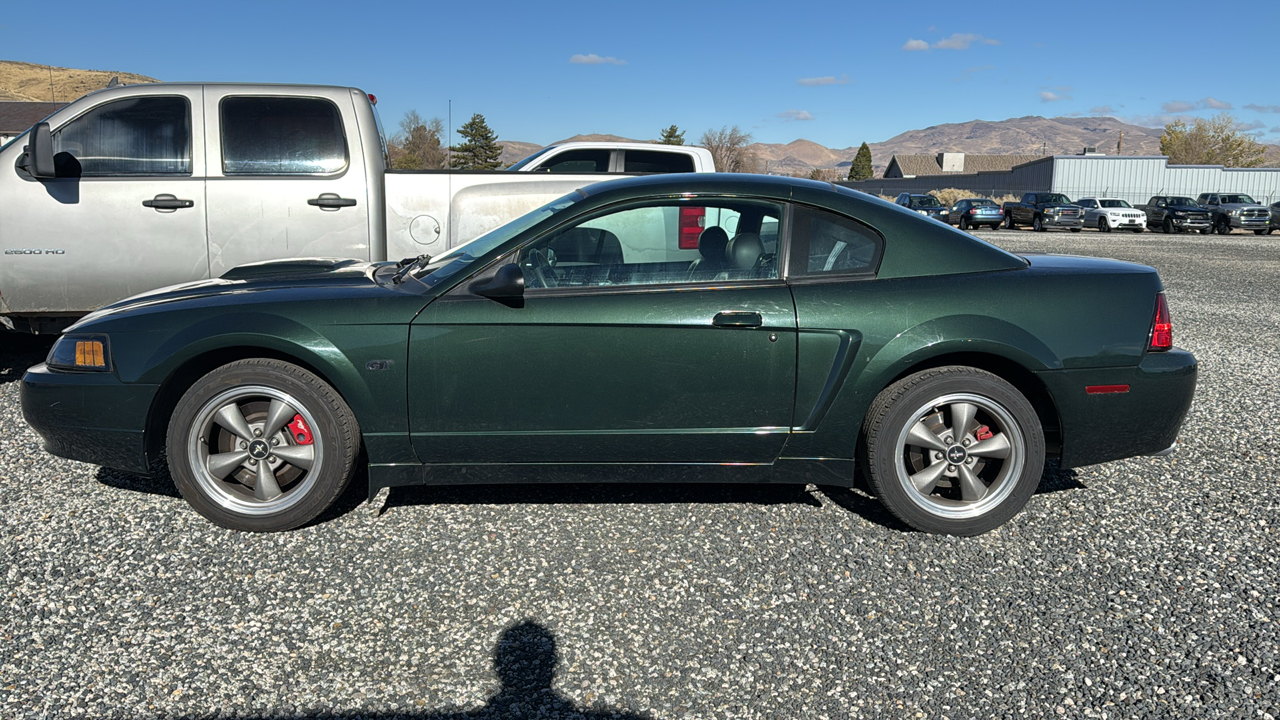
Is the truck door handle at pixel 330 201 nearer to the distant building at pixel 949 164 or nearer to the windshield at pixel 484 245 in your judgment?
the windshield at pixel 484 245

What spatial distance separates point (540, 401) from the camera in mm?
3705

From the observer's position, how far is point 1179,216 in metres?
37.8

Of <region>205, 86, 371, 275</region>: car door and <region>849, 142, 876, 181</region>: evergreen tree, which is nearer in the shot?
<region>205, 86, 371, 275</region>: car door

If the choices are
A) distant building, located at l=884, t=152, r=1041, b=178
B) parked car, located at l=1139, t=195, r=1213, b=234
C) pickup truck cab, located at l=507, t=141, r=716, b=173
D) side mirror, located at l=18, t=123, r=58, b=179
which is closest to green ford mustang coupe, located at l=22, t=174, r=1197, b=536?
side mirror, located at l=18, t=123, r=58, b=179

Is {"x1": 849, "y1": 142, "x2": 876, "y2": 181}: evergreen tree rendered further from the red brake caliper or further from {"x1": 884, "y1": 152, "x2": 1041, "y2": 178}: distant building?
the red brake caliper

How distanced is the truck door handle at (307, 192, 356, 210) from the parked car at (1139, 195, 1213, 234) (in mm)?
40437

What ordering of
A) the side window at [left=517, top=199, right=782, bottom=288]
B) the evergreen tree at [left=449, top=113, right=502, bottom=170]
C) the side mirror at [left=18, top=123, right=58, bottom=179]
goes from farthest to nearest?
the evergreen tree at [left=449, top=113, right=502, bottom=170] → the side mirror at [left=18, top=123, right=58, bottom=179] → the side window at [left=517, top=199, right=782, bottom=288]

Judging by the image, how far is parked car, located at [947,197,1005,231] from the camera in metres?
39.0

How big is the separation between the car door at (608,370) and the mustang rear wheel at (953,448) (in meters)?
0.45

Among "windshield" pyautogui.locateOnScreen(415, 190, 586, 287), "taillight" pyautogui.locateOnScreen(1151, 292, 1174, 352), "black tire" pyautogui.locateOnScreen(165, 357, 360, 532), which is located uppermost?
"windshield" pyautogui.locateOnScreen(415, 190, 586, 287)

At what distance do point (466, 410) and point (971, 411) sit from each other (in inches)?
83.9

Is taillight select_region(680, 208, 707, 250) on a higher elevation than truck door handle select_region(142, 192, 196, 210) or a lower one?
lower

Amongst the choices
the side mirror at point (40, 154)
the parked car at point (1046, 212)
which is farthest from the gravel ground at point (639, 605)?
the parked car at point (1046, 212)

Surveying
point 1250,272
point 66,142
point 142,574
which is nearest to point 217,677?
point 142,574
